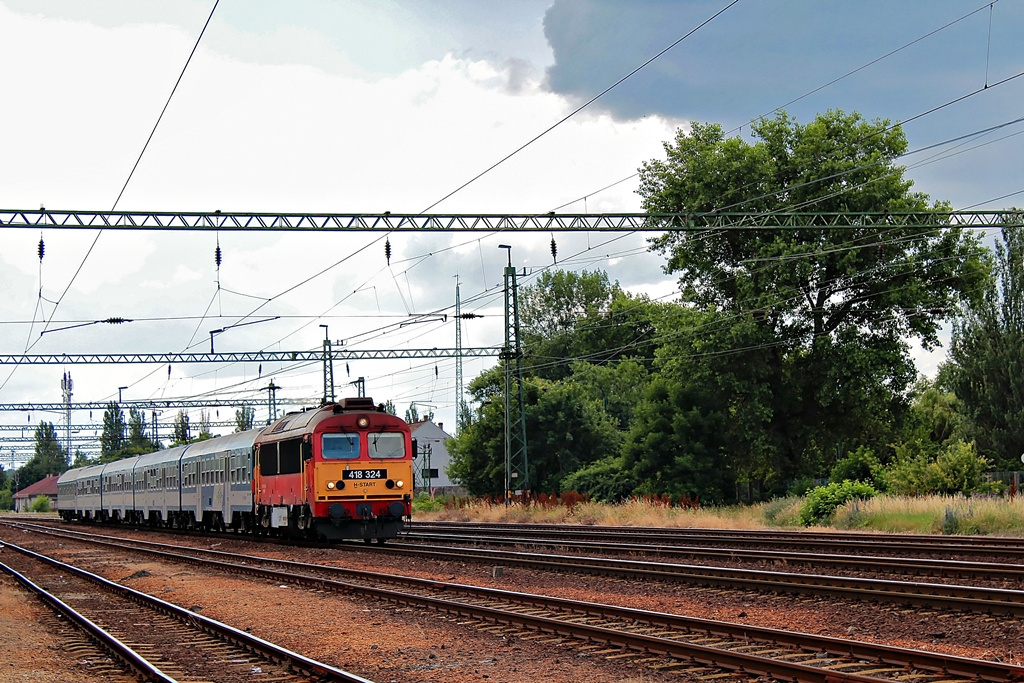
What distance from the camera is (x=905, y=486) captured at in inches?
1280

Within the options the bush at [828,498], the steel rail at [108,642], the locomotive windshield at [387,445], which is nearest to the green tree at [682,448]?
the bush at [828,498]

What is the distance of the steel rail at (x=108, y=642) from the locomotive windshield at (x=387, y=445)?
9386mm

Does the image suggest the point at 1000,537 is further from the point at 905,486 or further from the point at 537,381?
the point at 537,381

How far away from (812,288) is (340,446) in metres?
23.8

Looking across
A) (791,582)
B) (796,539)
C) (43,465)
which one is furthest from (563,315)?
(43,465)

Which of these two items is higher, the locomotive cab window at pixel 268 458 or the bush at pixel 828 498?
the locomotive cab window at pixel 268 458

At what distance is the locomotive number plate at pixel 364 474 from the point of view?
26.4 meters

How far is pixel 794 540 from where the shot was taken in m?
23.9

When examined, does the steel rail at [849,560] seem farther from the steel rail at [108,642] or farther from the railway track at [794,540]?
the steel rail at [108,642]

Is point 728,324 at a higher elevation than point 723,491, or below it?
higher

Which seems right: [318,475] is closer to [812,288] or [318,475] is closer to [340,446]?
[340,446]

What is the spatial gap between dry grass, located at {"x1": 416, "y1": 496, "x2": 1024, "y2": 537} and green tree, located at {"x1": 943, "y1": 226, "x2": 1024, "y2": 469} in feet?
43.7

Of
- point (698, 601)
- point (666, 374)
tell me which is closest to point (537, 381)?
point (666, 374)

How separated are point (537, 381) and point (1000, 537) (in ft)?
104
